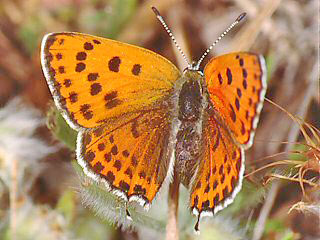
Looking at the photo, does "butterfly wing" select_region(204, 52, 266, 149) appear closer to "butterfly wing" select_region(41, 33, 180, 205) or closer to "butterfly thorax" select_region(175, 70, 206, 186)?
"butterfly thorax" select_region(175, 70, 206, 186)

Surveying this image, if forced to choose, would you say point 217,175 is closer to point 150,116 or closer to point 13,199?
point 150,116

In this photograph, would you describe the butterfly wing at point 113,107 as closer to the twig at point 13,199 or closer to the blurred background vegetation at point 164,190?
the blurred background vegetation at point 164,190

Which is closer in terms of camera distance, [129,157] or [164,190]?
[129,157]

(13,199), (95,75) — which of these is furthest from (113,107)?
(13,199)

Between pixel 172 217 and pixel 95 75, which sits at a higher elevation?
pixel 95 75

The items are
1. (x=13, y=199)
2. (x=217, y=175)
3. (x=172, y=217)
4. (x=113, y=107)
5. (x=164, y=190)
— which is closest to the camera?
(x=217, y=175)

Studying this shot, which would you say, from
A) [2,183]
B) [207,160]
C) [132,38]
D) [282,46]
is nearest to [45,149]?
[2,183]
